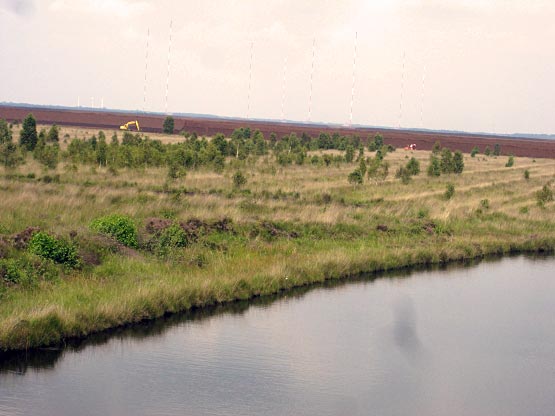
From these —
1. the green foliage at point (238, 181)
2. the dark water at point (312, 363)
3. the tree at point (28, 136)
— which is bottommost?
the dark water at point (312, 363)

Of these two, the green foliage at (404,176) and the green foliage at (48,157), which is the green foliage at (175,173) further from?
the green foliage at (404,176)

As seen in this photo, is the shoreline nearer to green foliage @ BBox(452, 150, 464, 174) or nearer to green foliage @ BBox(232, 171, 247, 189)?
green foliage @ BBox(232, 171, 247, 189)

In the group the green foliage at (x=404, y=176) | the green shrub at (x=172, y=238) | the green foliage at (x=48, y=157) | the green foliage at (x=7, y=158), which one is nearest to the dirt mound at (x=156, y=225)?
the green shrub at (x=172, y=238)

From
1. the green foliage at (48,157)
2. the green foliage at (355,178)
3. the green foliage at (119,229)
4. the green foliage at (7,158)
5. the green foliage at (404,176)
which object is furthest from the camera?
the green foliage at (404,176)

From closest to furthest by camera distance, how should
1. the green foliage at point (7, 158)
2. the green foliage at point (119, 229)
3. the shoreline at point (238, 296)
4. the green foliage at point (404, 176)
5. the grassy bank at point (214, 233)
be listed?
the shoreline at point (238, 296) < the grassy bank at point (214, 233) < the green foliage at point (119, 229) < the green foliage at point (7, 158) < the green foliage at point (404, 176)

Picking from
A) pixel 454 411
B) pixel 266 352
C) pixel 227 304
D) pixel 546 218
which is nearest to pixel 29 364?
pixel 266 352

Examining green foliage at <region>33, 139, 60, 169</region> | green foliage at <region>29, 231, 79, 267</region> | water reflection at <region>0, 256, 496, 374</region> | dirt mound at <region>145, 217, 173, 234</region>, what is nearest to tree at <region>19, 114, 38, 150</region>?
green foliage at <region>33, 139, 60, 169</region>

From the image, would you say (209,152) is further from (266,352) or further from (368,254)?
(266,352)
